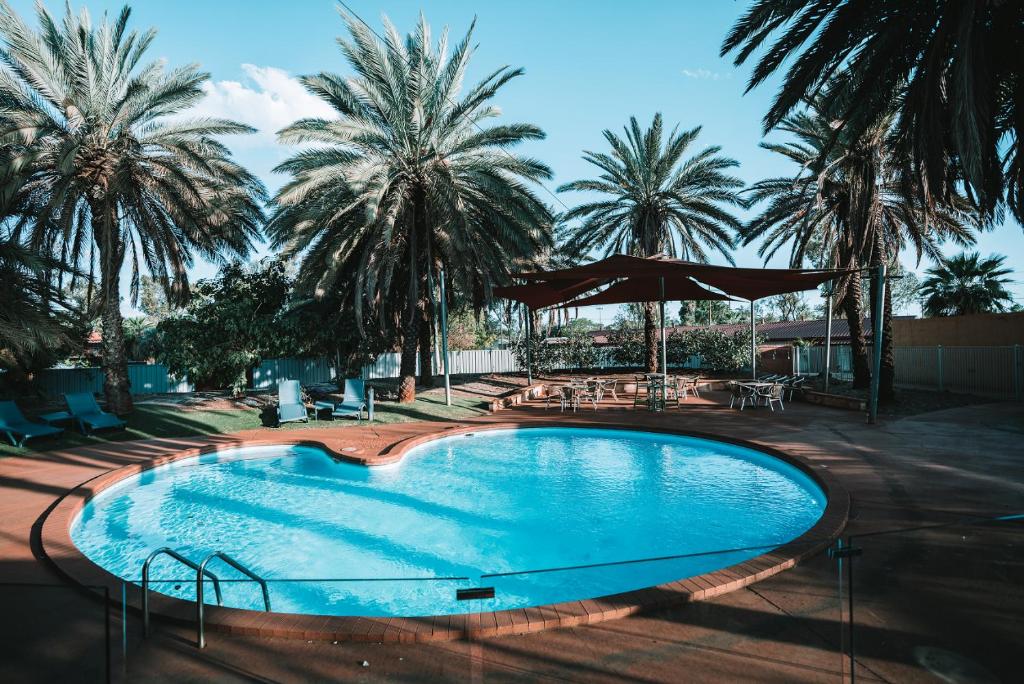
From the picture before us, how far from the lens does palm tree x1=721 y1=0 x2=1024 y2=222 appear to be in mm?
6551

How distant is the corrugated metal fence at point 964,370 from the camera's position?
53.5ft

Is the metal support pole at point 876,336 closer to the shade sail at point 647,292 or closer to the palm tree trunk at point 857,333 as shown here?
the shade sail at point 647,292

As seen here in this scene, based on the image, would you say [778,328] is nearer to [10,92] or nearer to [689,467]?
[689,467]

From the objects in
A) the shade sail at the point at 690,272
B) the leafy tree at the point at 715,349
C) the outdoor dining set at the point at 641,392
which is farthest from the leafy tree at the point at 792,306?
the shade sail at the point at 690,272

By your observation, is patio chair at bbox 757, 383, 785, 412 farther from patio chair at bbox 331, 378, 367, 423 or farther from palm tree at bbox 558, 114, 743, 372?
patio chair at bbox 331, 378, 367, 423

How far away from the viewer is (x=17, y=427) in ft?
36.7

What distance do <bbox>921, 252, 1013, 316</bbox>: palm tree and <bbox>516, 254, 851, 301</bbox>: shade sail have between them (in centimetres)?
1654

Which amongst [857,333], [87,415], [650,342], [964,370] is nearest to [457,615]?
[87,415]

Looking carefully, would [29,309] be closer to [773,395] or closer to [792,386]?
[773,395]

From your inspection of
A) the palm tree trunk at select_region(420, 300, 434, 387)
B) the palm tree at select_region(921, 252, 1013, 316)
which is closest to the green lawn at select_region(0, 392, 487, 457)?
the palm tree trunk at select_region(420, 300, 434, 387)

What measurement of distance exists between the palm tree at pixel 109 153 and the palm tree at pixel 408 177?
99.6 inches

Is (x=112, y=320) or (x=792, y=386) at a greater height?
(x=112, y=320)

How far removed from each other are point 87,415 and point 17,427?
1.26 metres

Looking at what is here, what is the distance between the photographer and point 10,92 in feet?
39.9
